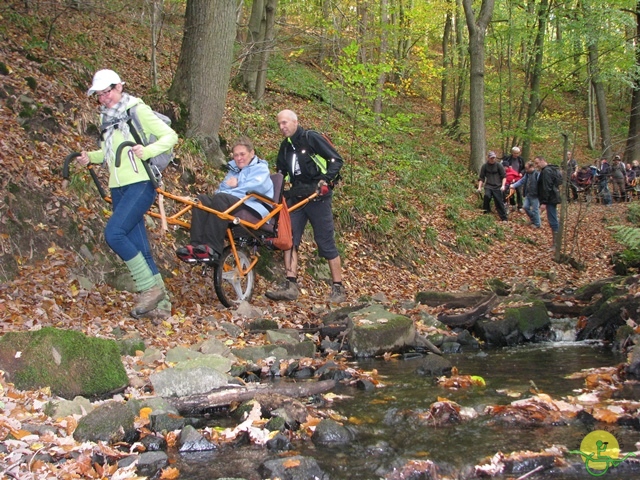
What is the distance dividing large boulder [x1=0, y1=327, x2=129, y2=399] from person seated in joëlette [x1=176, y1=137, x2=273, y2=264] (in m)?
2.45

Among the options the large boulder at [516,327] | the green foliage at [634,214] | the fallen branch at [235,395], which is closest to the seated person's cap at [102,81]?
the fallen branch at [235,395]

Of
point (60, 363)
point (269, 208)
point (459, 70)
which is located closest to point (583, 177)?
point (459, 70)

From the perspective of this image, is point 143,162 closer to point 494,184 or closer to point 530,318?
point 530,318

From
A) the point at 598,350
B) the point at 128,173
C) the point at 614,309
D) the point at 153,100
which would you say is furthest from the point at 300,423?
the point at 153,100

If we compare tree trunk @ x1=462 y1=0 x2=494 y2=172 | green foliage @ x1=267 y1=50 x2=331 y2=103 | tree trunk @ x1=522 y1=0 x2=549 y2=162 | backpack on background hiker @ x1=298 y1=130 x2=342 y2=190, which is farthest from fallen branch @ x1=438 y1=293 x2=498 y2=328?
tree trunk @ x1=522 y1=0 x2=549 y2=162

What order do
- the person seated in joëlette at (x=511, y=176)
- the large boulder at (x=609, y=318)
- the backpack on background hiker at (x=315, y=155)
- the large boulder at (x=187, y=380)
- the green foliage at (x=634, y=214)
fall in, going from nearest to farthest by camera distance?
1. the large boulder at (x=187, y=380)
2. the large boulder at (x=609, y=318)
3. the backpack on background hiker at (x=315, y=155)
4. the green foliage at (x=634, y=214)
5. the person seated in joëlette at (x=511, y=176)

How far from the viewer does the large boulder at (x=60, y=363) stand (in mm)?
4684

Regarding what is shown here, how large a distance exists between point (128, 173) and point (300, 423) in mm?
3608

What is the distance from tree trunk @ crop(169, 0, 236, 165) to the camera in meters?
10.3

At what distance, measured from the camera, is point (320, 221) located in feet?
29.5

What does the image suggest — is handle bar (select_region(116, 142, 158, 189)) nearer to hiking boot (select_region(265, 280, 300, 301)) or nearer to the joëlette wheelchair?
the joëlette wheelchair

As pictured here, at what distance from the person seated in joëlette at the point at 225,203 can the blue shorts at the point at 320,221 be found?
86 centimetres

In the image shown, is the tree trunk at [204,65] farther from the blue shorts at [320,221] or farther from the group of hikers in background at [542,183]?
the group of hikers in background at [542,183]

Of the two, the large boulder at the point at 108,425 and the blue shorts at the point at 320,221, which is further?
the blue shorts at the point at 320,221
